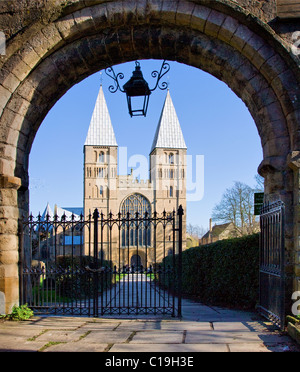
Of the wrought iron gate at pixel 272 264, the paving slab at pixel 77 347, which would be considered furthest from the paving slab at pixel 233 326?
the paving slab at pixel 77 347

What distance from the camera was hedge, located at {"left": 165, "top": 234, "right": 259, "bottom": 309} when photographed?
7.81 m

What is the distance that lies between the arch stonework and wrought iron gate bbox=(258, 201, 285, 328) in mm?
180

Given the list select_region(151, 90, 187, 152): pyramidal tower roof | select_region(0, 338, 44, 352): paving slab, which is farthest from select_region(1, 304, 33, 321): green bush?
select_region(151, 90, 187, 152): pyramidal tower roof

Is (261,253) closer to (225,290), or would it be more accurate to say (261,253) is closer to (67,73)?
(225,290)

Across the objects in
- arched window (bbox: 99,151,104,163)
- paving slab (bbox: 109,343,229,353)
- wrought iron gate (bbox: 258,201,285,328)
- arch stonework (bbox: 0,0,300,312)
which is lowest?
paving slab (bbox: 109,343,229,353)

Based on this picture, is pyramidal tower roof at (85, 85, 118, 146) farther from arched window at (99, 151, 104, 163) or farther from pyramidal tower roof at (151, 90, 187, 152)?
pyramidal tower roof at (151, 90, 187, 152)

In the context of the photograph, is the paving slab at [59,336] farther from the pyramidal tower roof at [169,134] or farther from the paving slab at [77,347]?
the pyramidal tower roof at [169,134]

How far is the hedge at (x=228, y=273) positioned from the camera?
781cm

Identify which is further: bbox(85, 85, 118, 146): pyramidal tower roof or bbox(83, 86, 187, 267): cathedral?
bbox(83, 86, 187, 267): cathedral

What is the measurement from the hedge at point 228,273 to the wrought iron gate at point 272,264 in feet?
5.13

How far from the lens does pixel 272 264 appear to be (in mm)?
5445

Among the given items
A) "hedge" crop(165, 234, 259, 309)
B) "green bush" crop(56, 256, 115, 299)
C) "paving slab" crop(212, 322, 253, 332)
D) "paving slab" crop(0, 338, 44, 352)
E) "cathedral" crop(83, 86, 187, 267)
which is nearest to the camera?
"paving slab" crop(0, 338, 44, 352)

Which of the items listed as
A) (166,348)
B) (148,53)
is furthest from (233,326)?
(148,53)

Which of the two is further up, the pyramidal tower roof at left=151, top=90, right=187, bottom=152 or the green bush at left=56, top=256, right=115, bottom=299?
the pyramidal tower roof at left=151, top=90, right=187, bottom=152
